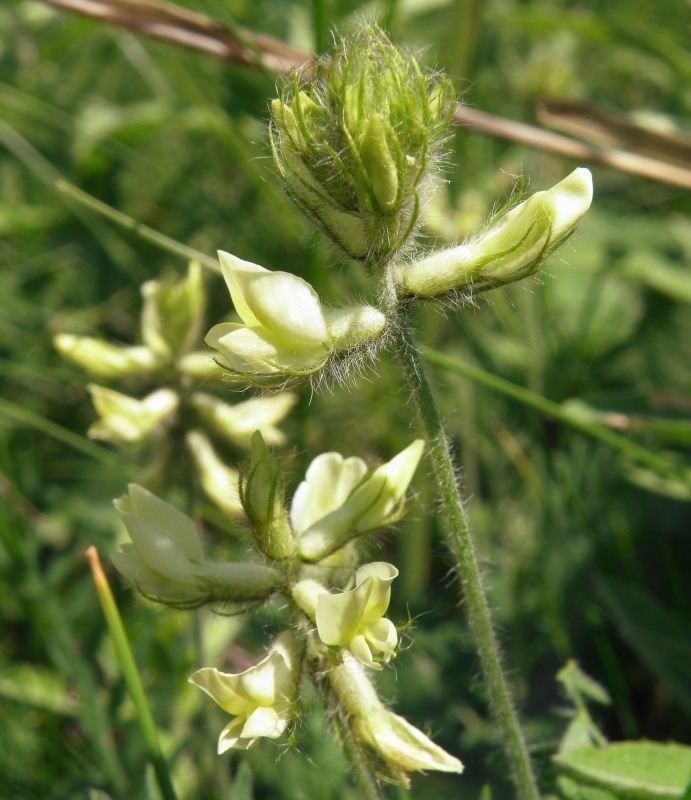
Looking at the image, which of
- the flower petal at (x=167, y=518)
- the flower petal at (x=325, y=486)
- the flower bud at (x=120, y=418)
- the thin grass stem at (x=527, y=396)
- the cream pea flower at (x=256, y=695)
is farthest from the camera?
the flower bud at (x=120, y=418)

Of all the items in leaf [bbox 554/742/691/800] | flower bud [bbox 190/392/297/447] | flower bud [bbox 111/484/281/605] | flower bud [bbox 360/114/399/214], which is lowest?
leaf [bbox 554/742/691/800]

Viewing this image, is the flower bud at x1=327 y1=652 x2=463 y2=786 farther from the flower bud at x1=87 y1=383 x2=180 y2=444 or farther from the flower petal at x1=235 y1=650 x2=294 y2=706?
the flower bud at x1=87 y1=383 x2=180 y2=444

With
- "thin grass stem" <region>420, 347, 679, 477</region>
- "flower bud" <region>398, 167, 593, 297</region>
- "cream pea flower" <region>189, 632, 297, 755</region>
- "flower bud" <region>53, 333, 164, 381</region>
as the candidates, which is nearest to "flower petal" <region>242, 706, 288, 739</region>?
"cream pea flower" <region>189, 632, 297, 755</region>

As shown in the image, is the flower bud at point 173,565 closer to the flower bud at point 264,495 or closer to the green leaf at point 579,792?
the flower bud at point 264,495

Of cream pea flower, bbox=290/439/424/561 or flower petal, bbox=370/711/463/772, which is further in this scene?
cream pea flower, bbox=290/439/424/561

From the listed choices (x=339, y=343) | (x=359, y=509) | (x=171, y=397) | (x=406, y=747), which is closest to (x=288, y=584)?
→ (x=359, y=509)

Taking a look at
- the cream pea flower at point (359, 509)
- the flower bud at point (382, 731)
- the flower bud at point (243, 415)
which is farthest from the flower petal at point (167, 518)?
the flower bud at point (243, 415)


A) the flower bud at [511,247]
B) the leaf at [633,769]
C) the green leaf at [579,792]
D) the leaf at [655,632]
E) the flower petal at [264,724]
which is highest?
the flower bud at [511,247]
